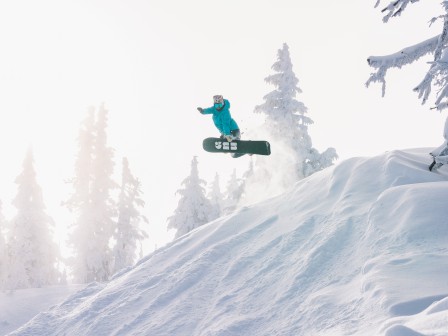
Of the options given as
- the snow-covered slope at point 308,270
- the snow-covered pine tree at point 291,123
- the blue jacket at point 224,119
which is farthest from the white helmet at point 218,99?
the snow-covered pine tree at point 291,123

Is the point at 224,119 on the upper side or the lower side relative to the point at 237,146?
upper

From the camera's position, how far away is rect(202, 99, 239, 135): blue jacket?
1359cm

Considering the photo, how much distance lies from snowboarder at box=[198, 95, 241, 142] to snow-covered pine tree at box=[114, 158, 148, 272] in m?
22.2

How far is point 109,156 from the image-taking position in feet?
111

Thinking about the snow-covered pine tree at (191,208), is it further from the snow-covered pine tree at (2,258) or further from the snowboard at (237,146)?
the snowboard at (237,146)

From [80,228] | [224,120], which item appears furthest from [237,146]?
[80,228]

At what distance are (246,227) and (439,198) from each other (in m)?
5.62

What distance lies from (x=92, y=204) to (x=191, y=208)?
24.7 ft

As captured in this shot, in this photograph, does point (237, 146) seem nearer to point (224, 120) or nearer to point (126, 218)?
point (224, 120)

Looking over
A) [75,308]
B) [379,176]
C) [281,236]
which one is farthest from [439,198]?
[75,308]

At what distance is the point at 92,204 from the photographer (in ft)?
105

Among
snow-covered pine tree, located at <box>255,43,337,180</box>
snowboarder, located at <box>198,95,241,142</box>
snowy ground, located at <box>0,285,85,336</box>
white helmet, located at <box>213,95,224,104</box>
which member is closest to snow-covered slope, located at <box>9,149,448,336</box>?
snowboarder, located at <box>198,95,241,142</box>

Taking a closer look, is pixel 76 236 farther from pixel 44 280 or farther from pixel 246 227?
pixel 246 227

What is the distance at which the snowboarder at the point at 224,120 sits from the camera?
44.3 ft
